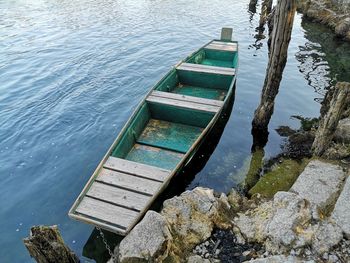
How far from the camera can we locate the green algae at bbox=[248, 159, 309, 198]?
27.8 ft

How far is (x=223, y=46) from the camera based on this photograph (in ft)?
53.5

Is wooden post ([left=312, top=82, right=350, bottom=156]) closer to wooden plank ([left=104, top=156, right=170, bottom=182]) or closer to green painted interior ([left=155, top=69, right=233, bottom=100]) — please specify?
wooden plank ([left=104, top=156, right=170, bottom=182])

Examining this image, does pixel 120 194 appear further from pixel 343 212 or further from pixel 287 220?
pixel 343 212

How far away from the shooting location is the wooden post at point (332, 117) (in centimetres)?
820

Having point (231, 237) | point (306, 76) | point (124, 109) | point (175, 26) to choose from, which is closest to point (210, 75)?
point (124, 109)

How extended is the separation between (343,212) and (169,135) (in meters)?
6.17

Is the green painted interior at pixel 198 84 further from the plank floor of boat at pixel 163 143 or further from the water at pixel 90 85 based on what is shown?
the plank floor of boat at pixel 163 143

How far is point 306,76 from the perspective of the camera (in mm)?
17094

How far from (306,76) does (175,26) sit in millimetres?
12145

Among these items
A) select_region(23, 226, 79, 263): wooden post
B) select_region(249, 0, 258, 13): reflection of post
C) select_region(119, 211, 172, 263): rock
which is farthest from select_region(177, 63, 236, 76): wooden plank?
select_region(249, 0, 258, 13): reflection of post

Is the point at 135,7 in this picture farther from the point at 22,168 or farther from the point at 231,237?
the point at 231,237

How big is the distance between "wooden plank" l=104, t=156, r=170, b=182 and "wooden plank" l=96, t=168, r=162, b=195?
0.41ft

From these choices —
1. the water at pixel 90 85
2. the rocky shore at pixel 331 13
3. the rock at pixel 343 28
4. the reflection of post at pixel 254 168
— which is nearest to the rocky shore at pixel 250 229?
the reflection of post at pixel 254 168

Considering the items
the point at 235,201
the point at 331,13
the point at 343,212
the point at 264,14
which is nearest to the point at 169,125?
the point at 235,201
